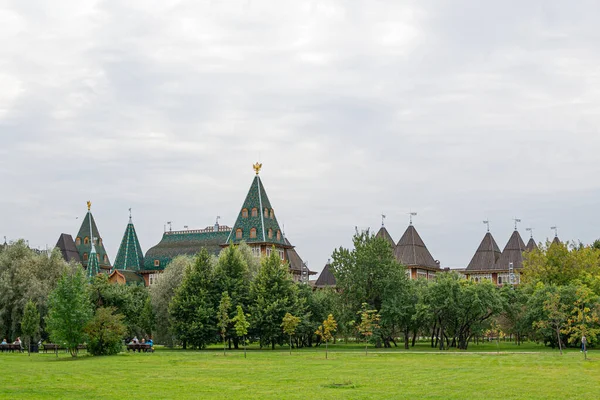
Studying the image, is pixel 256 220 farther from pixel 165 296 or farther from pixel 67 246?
pixel 67 246

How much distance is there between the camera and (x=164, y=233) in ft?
396

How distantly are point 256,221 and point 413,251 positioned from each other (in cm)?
2591

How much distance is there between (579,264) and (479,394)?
2246 inches

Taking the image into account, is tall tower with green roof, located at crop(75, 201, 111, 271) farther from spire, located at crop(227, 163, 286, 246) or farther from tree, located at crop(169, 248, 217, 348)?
tree, located at crop(169, 248, 217, 348)

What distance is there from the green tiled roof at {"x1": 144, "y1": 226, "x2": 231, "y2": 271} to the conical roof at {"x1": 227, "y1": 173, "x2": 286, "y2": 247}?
6674 millimetres

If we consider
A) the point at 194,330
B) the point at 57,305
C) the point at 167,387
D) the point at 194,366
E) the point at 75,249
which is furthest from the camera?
the point at 75,249

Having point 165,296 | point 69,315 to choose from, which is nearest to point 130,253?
point 165,296

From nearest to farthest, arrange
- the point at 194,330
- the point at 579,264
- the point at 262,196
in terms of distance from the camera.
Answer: the point at 194,330 < the point at 579,264 < the point at 262,196

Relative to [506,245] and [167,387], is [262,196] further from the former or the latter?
[167,387]

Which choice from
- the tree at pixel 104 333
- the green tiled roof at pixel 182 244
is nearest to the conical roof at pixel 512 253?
the green tiled roof at pixel 182 244

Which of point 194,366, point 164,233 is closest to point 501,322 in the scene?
point 194,366

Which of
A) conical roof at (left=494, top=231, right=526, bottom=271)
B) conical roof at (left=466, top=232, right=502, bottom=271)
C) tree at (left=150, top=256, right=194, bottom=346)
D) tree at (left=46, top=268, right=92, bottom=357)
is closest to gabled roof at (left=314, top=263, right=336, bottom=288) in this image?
conical roof at (left=466, top=232, right=502, bottom=271)

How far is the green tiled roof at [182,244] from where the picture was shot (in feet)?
376

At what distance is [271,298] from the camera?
66.2 meters
